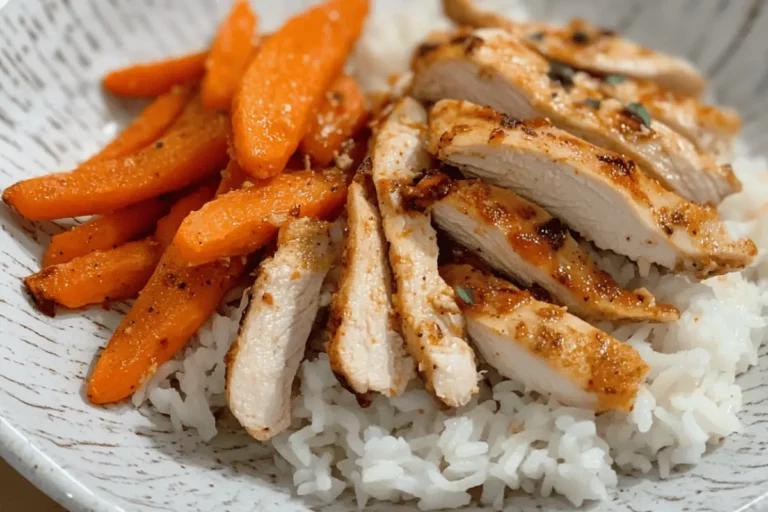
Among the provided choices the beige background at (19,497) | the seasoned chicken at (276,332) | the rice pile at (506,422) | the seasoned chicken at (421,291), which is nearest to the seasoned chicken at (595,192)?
the seasoned chicken at (421,291)

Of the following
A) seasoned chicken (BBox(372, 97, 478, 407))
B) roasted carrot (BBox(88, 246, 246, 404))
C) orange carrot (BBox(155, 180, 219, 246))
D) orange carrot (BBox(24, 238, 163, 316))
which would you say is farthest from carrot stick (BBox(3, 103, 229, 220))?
seasoned chicken (BBox(372, 97, 478, 407))

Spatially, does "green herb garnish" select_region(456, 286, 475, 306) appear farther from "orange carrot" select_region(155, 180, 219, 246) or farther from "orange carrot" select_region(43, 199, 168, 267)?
"orange carrot" select_region(43, 199, 168, 267)

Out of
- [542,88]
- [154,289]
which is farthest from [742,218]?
[154,289]

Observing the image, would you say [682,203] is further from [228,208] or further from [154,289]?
[154,289]

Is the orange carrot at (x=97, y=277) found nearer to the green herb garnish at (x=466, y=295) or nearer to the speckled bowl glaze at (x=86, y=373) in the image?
the speckled bowl glaze at (x=86, y=373)

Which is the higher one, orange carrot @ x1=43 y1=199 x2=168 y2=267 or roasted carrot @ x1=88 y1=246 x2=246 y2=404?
orange carrot @ x1=43 y1=199 x2=168 y2=267

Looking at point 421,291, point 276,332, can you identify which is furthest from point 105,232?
point 421,291
